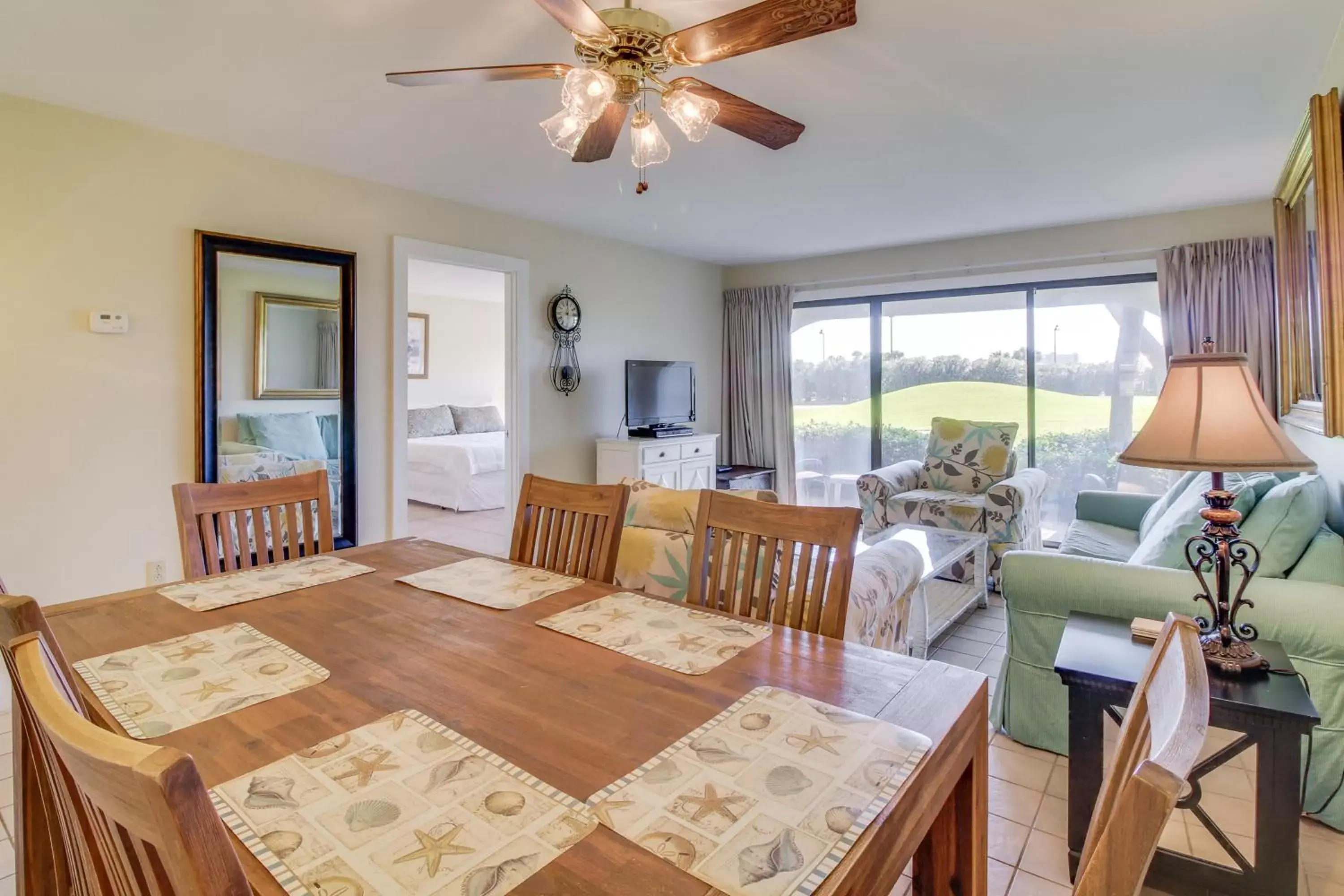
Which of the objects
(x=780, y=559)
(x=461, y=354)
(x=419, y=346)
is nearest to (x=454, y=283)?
(x=419, y=346)

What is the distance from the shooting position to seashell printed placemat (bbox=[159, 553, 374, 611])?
1.55 metres

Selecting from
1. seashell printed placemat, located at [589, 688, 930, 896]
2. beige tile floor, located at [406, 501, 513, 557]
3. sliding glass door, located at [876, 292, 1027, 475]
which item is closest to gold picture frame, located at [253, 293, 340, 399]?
beige tile floor, located at [406, 501, 513, 557]

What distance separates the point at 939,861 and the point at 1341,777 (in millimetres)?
1625

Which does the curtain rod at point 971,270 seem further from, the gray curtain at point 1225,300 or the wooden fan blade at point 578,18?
the wooden fan blade at point 578,18

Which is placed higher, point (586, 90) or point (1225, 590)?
point (586, 90)

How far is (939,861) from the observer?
1107 mm

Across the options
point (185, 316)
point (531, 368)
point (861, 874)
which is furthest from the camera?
point (531, 368)

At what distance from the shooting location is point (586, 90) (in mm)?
1713

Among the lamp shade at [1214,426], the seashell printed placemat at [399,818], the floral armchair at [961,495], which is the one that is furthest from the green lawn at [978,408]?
the seashell printed placemat at [399,818]

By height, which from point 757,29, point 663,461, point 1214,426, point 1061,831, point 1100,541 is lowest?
point 1061,831

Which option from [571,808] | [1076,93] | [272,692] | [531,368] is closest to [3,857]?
[272,692]

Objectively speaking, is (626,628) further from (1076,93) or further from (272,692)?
(1076,93)

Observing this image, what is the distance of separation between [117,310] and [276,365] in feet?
2.15

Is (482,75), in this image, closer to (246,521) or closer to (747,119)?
(747,119)
